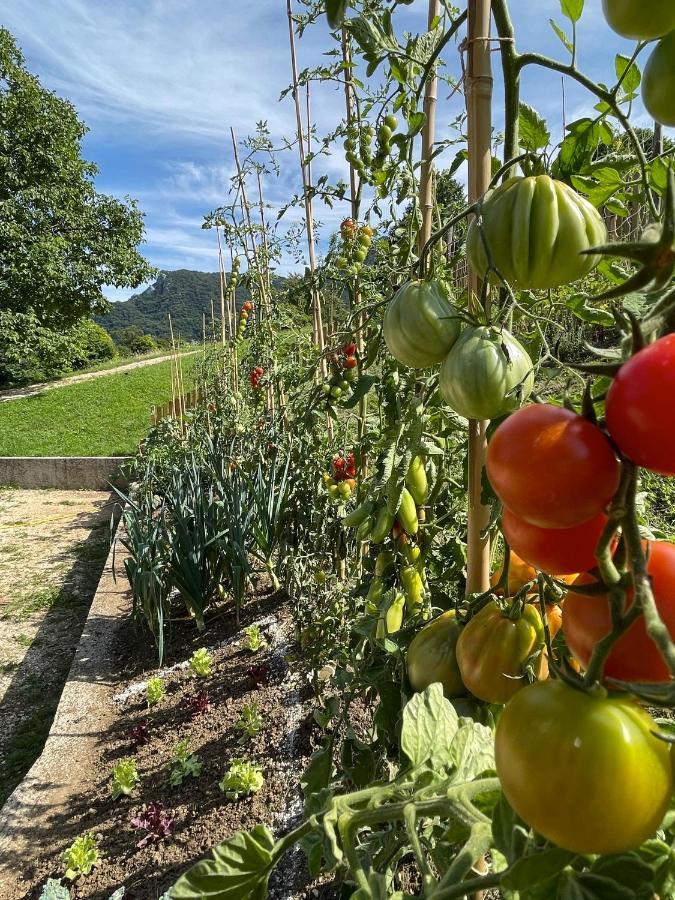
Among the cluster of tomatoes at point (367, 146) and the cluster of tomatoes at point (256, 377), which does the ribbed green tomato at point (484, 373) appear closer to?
the cluster of tomatoes at point (367, 146)

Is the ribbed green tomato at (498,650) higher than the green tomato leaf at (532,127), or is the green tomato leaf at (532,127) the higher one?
the green tomato leaf at (532,127)

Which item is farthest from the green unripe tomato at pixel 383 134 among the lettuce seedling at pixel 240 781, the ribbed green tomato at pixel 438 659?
the lettuce seedling at pixel 240 781

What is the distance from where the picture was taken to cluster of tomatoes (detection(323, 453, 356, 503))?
1819 millimetres

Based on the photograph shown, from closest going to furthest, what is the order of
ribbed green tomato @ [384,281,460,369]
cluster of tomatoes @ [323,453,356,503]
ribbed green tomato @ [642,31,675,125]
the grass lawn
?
ribbed green tomato @ [642,31,675,125], ribbed green tomato @ [384,281,460,369], cluster of tomatoes @ [323,453,356,503], the grass lawn

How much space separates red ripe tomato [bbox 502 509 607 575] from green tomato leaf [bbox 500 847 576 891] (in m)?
0.14

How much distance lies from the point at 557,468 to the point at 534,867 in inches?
8.2

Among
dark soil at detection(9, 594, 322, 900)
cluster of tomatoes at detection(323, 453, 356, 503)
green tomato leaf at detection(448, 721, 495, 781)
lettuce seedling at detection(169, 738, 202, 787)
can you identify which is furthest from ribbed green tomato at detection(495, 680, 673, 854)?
lettuce seedling at detection(169, 738, 202, 787)

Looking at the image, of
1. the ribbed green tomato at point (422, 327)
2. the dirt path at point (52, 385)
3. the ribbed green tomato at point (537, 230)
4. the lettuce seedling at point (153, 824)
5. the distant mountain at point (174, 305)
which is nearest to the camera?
the ribbed green tomato at point (537, 230)

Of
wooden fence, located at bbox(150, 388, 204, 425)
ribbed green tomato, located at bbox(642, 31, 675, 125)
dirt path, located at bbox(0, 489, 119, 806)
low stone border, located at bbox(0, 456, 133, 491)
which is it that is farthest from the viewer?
wooden fence, located at bbox(150, 388, 204, 425)

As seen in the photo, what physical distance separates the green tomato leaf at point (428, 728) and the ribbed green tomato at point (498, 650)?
35mm

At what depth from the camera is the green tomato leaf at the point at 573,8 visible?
1.69ft

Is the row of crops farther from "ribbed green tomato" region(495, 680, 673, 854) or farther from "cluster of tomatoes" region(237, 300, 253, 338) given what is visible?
"cluster of tomatoes" region(237, 300, 253, 338)

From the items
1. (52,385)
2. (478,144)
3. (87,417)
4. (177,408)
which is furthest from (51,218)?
(478,144)

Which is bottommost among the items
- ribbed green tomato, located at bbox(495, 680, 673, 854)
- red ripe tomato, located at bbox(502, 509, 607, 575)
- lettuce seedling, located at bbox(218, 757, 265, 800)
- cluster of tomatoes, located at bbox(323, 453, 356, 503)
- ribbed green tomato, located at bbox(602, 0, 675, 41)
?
lettuce seedling, located at bbox(218, 757, 265, 800)
